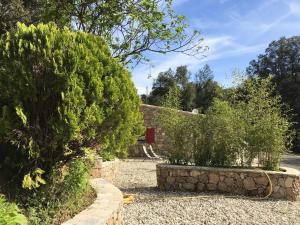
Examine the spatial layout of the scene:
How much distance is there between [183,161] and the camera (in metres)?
8.93

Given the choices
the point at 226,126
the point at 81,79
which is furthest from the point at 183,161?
the point at 81,79

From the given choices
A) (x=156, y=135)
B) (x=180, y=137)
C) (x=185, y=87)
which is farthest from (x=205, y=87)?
(x=180, y=137)

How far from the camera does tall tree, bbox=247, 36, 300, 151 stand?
30587mm

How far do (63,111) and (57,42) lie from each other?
2.70 feet

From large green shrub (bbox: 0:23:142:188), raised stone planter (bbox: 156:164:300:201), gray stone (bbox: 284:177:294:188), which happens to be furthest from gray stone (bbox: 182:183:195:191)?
large green shrub (bbox: 0:23:142:188)

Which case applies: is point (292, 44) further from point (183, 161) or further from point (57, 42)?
point (57, 42)

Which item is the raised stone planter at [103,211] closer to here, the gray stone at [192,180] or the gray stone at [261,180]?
the gray stone at [192,180]

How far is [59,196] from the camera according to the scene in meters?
4.48

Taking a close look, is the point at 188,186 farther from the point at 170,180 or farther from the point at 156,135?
the point at 156,135

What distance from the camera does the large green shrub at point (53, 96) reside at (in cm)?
414

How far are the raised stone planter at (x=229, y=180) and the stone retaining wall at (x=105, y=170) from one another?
53.2 inches

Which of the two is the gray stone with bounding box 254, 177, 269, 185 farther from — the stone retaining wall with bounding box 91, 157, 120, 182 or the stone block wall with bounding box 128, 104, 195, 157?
the stone block wall with bounding box 128, 104, 195, 157

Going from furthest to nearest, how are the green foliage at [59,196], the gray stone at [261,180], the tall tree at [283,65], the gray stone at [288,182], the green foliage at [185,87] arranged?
the green foliage at [185,87] < the tall tree at [283,65] < the gray stone at [261,180] < the gray stone at [288,182] < the green foliage at [59,196]

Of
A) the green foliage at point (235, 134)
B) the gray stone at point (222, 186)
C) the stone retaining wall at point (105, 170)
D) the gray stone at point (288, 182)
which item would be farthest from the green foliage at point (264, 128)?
the stone retaining wall at point (105, 170)
